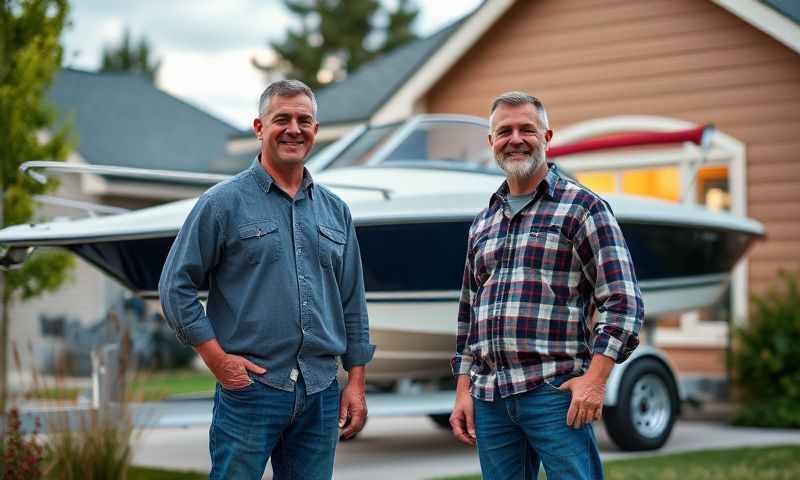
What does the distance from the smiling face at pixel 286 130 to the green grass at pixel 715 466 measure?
3347 millimetres

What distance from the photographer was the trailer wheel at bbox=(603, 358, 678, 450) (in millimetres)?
7039

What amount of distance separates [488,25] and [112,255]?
564cm

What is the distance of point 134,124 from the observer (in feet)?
63.4

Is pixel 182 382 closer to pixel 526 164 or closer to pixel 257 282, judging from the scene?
pixel 257 282

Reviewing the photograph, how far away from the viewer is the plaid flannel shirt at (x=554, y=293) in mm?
2877

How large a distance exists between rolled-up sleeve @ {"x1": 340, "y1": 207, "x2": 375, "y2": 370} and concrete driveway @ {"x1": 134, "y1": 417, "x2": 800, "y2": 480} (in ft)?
10.4

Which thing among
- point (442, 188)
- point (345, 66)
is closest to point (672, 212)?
point (442, 188)

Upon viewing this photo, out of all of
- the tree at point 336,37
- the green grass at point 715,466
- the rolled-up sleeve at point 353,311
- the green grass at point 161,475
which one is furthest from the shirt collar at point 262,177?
the tree at point 336,37

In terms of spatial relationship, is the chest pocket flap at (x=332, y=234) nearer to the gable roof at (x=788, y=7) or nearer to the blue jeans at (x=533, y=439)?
the blue jeans at (x=533, y=439)

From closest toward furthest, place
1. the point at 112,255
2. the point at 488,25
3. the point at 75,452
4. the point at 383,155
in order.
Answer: the point at 75,452
the point at 112,255
the point at 383,155
the point at 488,25

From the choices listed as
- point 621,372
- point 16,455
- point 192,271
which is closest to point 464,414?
point 192,271

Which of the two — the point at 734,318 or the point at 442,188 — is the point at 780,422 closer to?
the point at 734,318

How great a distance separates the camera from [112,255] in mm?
6129

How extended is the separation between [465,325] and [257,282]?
75 centimetres
